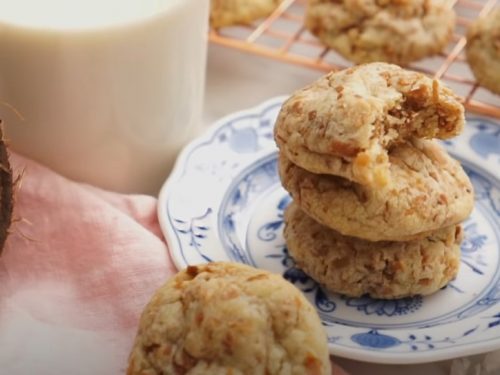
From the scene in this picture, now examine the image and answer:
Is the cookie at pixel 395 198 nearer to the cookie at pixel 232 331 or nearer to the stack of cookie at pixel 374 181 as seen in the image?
the stack of cookie at pixel 374 181

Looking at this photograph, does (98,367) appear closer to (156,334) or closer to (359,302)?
(156,334)

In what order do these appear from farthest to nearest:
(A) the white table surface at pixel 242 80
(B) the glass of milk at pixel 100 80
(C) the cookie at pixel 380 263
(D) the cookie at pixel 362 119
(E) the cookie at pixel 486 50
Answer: (A) the white table surface at pixel 242 80, (E) the cookie at pixel 486 50, (B) the glass of milk at pixel 100 80, (C) the cookie at pixel 380 263, (D) the cookie at pixel 362 119

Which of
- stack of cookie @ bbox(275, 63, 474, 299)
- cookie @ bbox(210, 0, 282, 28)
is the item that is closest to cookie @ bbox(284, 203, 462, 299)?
stack of cookie @ bbox(275, 63, 474, 299)

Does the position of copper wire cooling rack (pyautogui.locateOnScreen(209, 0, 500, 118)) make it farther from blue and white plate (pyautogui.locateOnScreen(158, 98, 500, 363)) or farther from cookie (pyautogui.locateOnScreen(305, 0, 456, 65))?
blue and white plate (pyautogui.locateOnScreen(158, 98, 500, 363))

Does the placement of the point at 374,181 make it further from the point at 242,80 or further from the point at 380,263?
the point at 242,80

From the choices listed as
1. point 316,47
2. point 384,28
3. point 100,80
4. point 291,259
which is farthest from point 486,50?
point 100,80

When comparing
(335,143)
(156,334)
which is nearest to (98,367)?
(156,334)

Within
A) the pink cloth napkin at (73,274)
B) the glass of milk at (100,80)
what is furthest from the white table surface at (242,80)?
the pink cloth napkin at (73,274)
